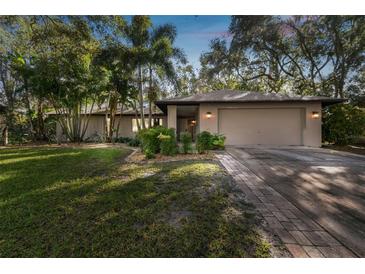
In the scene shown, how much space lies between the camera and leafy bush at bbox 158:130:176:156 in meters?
6.54

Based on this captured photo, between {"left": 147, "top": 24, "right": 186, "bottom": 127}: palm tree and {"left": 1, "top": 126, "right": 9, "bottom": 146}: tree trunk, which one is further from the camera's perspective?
{"left": 147, "top": 24, "right": 186, "bottom": 127}: palm tree

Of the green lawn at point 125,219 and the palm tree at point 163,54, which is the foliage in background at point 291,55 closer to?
the palm tree at point 163,54

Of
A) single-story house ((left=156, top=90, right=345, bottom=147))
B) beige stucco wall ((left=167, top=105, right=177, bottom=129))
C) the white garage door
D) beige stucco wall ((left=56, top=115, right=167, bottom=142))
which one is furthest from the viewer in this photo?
beige stucco wall ((left=56, top=115, right=167, bottom=142))

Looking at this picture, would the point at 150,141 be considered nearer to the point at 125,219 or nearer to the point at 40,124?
the point at 125,219

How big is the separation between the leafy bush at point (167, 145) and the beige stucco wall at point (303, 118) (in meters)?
4.01

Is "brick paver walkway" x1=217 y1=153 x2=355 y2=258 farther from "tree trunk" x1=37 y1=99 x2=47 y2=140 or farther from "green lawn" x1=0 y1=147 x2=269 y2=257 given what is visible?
"tree trunk" x1=37 y1=99 x2=47 y2=140

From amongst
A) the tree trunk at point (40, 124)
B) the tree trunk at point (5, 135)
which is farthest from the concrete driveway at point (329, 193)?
the tree trunk at point (5, 135)

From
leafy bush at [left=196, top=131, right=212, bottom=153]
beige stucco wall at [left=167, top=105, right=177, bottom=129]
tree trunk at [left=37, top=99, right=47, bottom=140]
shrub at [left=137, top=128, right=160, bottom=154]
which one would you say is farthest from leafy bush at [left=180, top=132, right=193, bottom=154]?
tree trunk at [left=37, top=99, right=47, bottom=140]

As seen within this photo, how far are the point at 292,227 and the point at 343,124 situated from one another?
1126cm

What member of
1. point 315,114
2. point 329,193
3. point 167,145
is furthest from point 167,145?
point 315,114

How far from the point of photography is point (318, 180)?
149 inches

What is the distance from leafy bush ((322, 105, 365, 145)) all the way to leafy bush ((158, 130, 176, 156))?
374 inches

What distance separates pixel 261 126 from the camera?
1032cm
